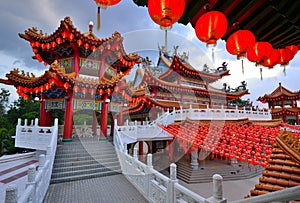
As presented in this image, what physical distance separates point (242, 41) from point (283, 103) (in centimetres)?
2698

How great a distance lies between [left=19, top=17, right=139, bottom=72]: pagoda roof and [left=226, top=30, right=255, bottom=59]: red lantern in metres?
8.00

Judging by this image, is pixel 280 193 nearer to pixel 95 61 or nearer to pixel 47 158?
pixel 47 158

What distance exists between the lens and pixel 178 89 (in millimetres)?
17000

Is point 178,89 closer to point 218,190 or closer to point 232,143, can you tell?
point 232,143

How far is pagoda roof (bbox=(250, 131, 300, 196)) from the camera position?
98.0 inches

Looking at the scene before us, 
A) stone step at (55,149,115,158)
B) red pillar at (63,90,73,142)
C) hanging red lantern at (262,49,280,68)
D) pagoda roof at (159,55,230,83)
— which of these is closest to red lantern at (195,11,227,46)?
hanging red lantern at (262,49,280,68)

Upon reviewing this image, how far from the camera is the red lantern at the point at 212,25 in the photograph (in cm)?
266

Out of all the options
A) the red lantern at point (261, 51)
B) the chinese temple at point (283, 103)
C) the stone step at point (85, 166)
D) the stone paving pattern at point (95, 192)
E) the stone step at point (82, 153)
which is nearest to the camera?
the red lantern at point (261, 51)

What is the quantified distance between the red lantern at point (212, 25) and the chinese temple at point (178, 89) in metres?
11.4

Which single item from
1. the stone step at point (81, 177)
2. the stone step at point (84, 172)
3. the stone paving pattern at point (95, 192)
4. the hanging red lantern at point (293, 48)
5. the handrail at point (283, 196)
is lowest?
the stone paving pattern at point (95, 192)

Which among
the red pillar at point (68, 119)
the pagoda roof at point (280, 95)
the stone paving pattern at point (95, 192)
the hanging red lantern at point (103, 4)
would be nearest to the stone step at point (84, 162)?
the stone paving pattern at point (95, 192)

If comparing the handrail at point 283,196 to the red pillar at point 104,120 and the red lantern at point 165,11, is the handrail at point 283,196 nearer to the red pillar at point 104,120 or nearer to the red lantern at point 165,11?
the red lantern at point 165,11

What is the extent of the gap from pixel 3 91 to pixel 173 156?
1600 inches

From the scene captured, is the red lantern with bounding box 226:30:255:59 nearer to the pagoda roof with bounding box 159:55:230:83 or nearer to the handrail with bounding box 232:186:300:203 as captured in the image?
the handrail with bounding box 232:186:300:203
